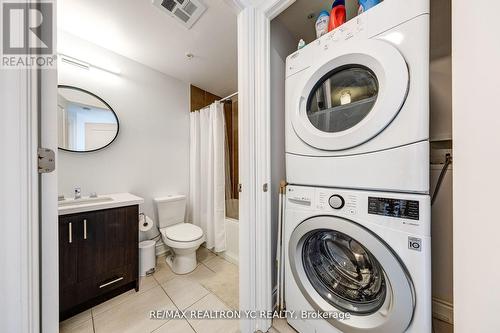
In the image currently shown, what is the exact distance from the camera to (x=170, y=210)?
6.47 feet

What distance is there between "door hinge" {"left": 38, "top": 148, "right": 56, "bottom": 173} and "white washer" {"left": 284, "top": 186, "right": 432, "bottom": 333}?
98 centimetres

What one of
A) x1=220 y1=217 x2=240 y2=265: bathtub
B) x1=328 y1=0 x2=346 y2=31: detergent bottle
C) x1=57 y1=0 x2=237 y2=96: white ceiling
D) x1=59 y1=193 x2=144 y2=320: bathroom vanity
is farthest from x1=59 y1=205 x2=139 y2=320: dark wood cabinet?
x1=328 y1=0 x2=346 y2=31: detergent bottle

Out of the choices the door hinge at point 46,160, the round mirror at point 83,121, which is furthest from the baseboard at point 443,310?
the round mirror at point 83,121

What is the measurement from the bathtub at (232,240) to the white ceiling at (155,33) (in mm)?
1701

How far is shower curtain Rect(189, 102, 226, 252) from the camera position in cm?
198

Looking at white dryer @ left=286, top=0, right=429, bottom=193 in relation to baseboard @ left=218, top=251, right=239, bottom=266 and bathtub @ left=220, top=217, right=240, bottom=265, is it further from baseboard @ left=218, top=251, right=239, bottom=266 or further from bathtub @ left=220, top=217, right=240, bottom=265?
baseboard @ left=218, top=251, right=239, bottom=266

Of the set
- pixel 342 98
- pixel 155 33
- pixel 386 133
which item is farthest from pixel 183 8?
pixel 386 133

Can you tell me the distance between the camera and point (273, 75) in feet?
3.93

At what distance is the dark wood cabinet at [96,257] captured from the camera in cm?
113

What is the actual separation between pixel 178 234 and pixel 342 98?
67.7 inches

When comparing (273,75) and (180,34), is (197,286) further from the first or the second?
(180,34)

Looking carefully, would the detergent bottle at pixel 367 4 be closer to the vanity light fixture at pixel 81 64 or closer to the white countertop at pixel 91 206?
the white countertop at pixel 91 206
